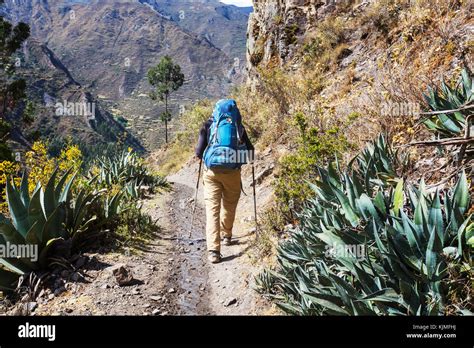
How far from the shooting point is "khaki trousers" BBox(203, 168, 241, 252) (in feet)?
16.2

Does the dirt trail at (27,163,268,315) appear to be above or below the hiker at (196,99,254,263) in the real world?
below

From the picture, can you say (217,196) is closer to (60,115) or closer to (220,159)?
(220,159)

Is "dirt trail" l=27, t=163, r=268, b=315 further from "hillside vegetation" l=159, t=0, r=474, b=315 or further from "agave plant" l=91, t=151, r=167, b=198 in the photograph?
"agave plant" l=91, t=151, r=167, b=198

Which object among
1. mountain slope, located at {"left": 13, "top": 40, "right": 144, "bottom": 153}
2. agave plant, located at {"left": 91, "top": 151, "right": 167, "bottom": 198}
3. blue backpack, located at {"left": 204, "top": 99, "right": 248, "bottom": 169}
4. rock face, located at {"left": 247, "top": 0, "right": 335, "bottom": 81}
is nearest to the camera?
blue backpack, located at {"left": 204, "top": 99, "right": 248, "bottom": 169}

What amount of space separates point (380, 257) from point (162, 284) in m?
2.56

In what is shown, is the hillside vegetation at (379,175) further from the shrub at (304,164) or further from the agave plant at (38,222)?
the agave plant at (38,222)

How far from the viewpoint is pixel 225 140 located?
4.82m

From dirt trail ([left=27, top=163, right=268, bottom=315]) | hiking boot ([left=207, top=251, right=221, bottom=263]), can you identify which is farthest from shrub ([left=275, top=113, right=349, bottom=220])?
hiking boot ([left=207, top=251, right=221, bottom=263])

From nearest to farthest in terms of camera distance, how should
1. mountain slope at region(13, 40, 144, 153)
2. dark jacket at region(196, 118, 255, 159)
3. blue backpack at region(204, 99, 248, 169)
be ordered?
blue backpack at region(204, 99, 248, 169)
dark jacket at region(196, 118, 255, 159)
mountain slope at region(13, 40, 144, 153)

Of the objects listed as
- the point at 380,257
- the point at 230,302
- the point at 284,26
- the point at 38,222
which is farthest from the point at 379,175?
the point at 284,26

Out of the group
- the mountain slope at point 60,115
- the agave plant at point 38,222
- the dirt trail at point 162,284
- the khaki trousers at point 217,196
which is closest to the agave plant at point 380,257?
the dirt trail at point 162,284

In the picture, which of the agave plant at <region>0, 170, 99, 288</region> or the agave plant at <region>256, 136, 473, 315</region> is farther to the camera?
the agave plant at <region>0, 170, 99, 288</region>
